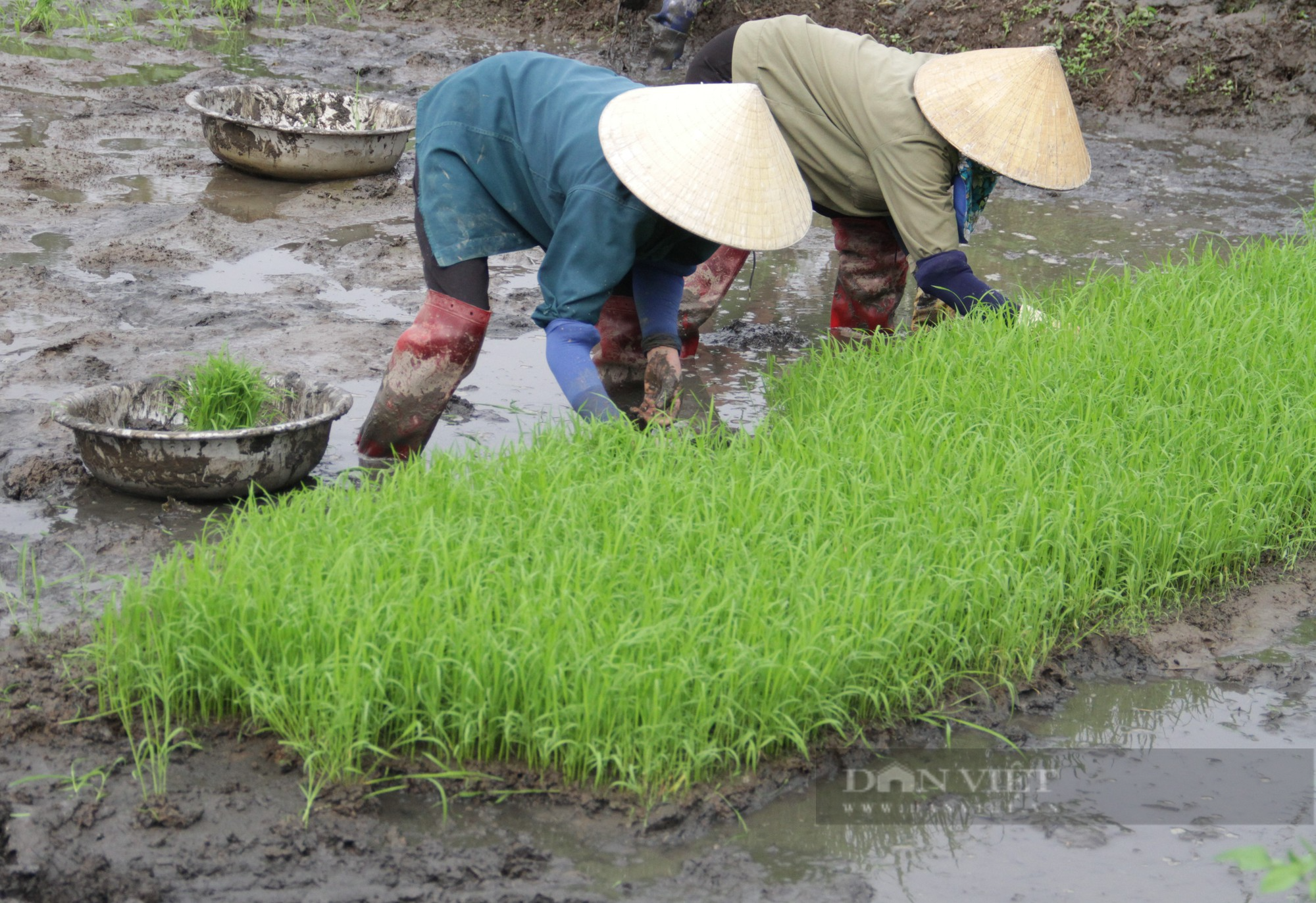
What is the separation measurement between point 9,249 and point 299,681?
434 centimetres

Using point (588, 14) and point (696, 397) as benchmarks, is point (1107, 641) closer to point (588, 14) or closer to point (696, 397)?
point (696, 397)

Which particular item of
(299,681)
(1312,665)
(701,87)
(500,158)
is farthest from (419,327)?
(1312,665)

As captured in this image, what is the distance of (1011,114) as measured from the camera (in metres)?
4.35

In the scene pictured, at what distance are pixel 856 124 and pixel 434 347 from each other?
177 centimetres

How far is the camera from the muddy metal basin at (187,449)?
381 centimetres

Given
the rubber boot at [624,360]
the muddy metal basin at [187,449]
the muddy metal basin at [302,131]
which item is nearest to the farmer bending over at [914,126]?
the rubber boot at [624,360]

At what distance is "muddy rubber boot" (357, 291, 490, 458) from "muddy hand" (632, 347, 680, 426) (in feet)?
1.92

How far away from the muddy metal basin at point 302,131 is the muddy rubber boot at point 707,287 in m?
2.72

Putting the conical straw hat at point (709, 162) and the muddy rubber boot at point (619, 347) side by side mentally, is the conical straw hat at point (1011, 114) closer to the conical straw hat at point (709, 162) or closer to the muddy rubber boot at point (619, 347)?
the conical straw hat at point (709, 162)

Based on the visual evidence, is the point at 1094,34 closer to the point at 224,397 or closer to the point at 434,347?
the point at 434,347

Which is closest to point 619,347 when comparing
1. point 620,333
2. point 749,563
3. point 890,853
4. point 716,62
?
point 620,333

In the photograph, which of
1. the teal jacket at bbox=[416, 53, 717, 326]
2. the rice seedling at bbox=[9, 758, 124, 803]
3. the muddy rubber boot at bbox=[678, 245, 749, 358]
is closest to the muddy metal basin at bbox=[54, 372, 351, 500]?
the teal jacket at bbox=[416, 53, 717, 326]

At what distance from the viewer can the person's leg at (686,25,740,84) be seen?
5059 millimetres

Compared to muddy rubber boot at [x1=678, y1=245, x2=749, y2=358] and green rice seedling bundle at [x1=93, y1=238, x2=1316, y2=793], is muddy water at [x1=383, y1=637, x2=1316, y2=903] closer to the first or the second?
green rice seedling bundle at [x1=93, y1=238, x2=1316, y2=793]
